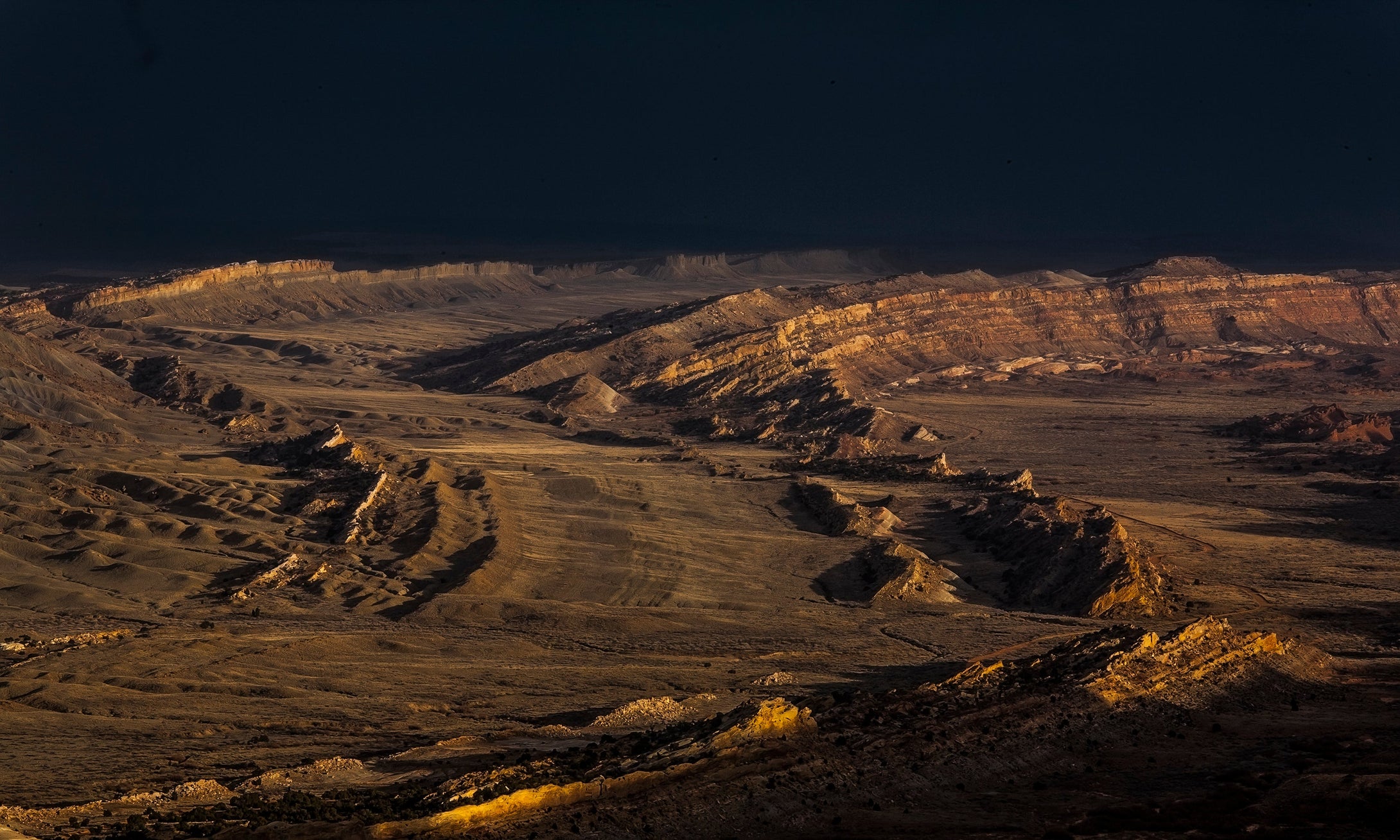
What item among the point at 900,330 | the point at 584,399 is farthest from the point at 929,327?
the point at 584,399

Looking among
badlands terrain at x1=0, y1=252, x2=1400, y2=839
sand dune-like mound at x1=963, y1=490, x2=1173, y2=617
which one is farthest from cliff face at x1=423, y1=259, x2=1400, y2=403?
sand dune-like mound at x1=963, y1=490, x2=1173, y2=617

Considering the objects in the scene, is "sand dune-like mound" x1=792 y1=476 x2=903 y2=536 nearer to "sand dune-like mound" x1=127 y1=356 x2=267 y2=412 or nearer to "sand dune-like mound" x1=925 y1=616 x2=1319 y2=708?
"sand dune-like mound" x1=925 y1=616 x2=1319 y2=708

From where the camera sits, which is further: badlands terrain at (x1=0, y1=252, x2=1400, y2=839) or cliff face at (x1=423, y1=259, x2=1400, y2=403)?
cliff face at (x1=423, y1=259, x2=1400, y2=403)

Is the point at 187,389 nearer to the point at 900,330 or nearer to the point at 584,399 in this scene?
the point at 584,399

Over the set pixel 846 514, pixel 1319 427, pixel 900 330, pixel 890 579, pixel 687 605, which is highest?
pixel 900 330

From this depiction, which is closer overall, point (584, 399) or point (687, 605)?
point (687, 605)

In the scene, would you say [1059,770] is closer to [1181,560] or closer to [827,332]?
[1181,560]

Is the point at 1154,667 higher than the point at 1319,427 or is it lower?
higher

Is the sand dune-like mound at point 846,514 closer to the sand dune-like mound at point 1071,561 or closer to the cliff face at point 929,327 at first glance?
the sand dune-like mound at point 1071,561

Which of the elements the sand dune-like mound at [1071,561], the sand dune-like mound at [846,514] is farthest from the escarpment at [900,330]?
the sand dune-like mound at [1071,561]
